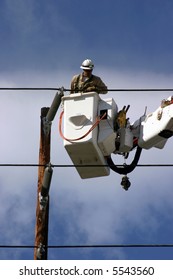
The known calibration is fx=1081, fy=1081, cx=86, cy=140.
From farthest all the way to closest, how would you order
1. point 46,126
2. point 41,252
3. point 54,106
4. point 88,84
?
point 88,84, point 46,126, point 54,106, point 41,252

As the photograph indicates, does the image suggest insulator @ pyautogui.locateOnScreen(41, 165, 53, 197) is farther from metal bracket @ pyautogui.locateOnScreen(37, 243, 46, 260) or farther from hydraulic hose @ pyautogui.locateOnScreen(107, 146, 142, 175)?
hydraulic hose @ pyautogui.locateOnScreen(107, 146, 142, 175)

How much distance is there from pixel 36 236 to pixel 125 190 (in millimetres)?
1564

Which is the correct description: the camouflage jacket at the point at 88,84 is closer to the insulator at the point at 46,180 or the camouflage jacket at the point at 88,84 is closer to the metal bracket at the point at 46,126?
the metal bracket at the point at 46,126

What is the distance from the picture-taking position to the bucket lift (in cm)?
1495

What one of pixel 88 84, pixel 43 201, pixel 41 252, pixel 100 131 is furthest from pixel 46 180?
pixel 88 84

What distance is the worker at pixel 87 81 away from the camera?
15352mm

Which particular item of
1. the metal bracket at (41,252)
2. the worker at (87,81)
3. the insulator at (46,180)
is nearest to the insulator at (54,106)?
the insulator at (46,180)

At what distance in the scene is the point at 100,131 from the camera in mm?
15078

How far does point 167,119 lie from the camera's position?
590 inches

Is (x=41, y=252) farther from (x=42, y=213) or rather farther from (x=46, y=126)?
(x=46, y=126)

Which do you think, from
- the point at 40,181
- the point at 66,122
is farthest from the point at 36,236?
the point at 66,122

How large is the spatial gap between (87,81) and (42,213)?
220cm

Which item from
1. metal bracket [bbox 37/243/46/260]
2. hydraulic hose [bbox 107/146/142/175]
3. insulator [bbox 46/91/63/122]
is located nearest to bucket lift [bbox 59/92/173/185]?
hydraulic hose [bbox 107/146/142/175]

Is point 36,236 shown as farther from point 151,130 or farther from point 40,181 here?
point 151,130
